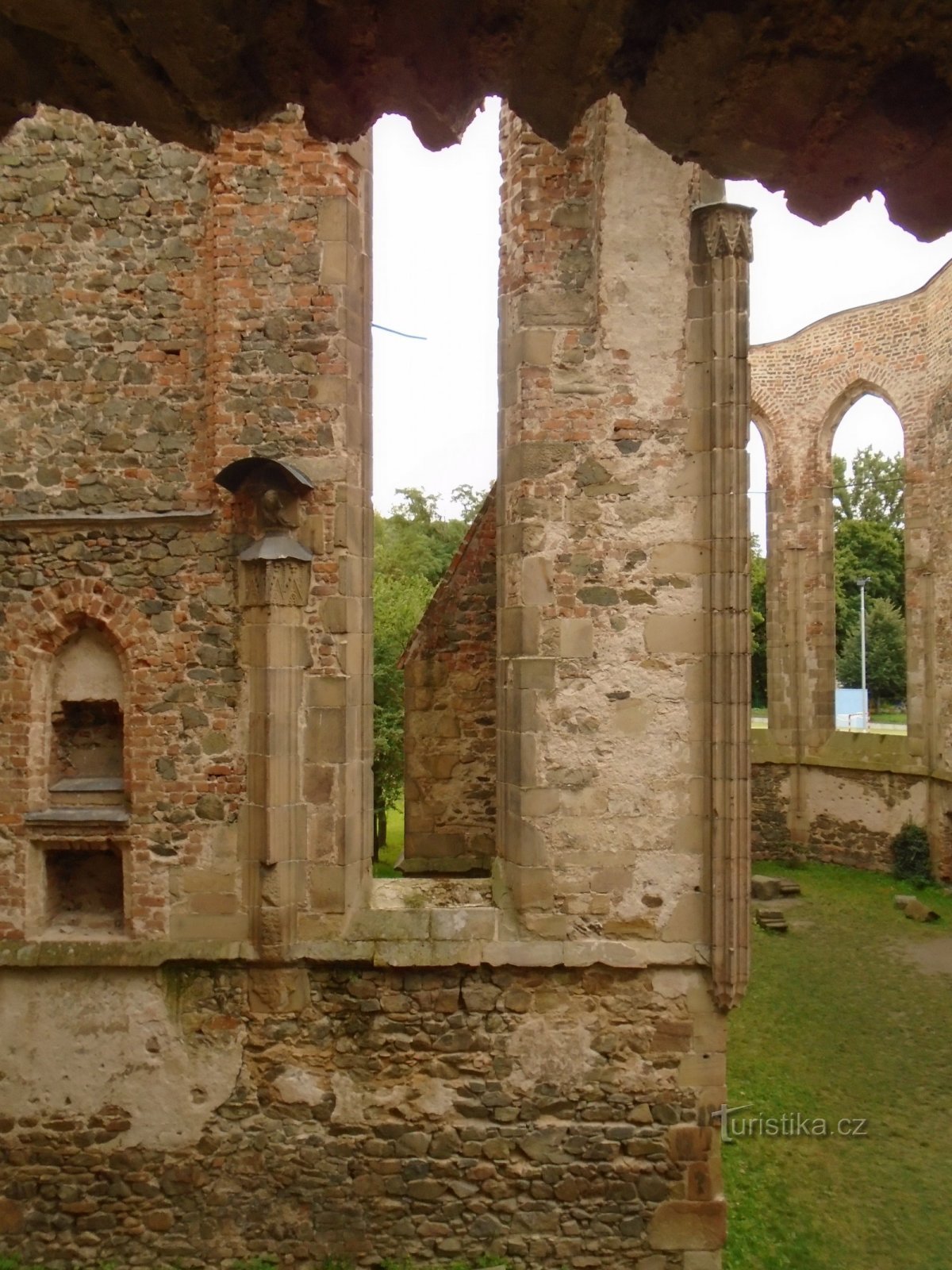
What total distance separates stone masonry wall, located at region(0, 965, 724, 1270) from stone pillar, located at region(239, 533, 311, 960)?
0.54 meters

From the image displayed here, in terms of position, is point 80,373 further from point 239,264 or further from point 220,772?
point 220,772

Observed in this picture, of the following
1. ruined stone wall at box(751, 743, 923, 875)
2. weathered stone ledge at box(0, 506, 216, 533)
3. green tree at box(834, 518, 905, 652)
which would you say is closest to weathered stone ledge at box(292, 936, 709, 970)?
weathered stone ledge at box(0, 506, 216, 533)

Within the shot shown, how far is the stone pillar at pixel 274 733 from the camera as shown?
6.07 metres

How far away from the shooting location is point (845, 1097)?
807 centimetres

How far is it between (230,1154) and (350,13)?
6703 mm

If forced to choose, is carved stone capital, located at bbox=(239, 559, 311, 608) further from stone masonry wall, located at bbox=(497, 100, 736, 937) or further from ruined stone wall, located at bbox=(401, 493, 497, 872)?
ruined stone wall, located at bbox=(401, 493, 497, 872)

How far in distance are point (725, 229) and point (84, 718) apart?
5806 millimetres

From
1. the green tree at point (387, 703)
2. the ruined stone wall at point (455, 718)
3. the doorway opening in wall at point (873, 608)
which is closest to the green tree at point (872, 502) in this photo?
the doorway opening in wall at point (873, 608)

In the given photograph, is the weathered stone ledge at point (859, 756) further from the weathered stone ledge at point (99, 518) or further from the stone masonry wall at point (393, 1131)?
the weathered stone ledge at point (99, 518)

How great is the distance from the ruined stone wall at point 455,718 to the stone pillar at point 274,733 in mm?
1582

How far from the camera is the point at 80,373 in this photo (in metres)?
6.47

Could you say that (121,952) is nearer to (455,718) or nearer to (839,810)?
(455,718)

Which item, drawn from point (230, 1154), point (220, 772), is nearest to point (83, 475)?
point (220, 772)

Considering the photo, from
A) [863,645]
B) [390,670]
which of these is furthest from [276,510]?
[863,645]
